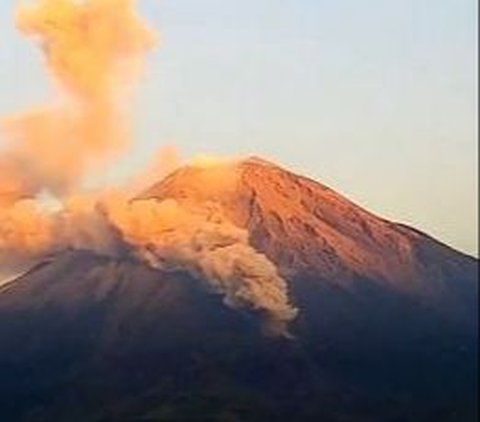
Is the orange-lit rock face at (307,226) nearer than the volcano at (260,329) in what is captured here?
No

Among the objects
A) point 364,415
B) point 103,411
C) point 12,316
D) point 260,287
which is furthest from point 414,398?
point 12,316

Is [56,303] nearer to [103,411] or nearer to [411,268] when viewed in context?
[103,411]

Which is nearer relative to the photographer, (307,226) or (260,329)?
(260,329)

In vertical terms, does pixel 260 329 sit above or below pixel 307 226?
below
